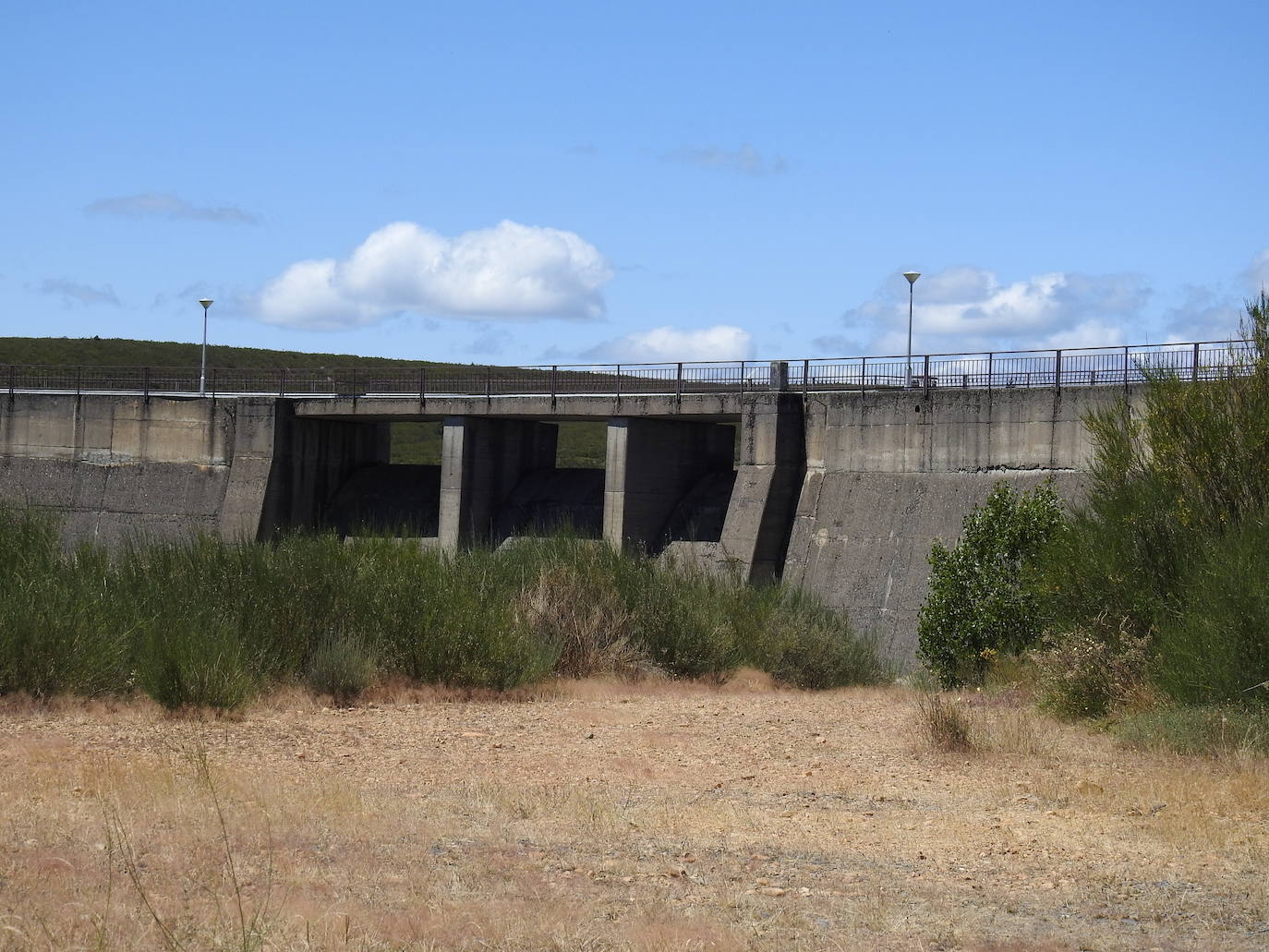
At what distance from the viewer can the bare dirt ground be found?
791 centimetres

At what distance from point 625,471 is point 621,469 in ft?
0.50

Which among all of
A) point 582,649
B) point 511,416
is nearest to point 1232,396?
point 582,649

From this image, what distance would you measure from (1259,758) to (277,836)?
8.36m

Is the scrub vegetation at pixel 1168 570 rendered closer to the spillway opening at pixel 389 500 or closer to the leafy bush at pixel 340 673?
the leafy bush at pixel 340 673

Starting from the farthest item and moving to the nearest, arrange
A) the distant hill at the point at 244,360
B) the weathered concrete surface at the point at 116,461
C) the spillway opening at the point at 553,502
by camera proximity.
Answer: the distant hill at the point at 244,360 < the weathered concrete surface at the point at 116,461 < the spillway opening at the point at 553,502

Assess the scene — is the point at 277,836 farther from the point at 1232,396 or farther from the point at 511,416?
the point at 511,416

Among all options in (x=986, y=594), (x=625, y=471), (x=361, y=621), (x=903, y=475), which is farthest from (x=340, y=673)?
(x=625, y=471)

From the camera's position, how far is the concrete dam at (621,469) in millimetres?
29672

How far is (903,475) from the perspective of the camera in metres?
30.9

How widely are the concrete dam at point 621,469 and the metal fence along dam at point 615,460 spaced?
0.05 metres

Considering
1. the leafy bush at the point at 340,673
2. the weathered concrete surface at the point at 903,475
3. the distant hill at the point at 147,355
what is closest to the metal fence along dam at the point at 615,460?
the weathered concrete surface at the point at 903,475

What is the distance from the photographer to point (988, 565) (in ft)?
73.5

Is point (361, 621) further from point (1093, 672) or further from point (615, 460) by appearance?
point (615, 460)

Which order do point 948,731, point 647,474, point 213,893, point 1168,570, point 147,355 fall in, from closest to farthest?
1. point 213,893
2. point 948,731
3. point 1168,570
4. point 647,474
5. point 147,355
